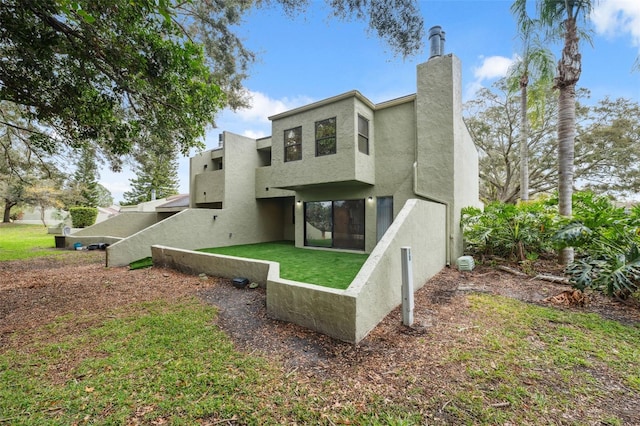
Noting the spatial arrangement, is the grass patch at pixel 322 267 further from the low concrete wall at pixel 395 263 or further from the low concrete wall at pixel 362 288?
the low concrete wall at pixel 395 263

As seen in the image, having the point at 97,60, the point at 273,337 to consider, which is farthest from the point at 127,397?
the point at 97,60

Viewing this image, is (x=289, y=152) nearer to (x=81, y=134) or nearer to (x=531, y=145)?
(x=81, y=134)

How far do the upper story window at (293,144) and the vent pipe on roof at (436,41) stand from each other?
17.3 ft

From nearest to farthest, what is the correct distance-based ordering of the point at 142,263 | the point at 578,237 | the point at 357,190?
the point at 578,237, the point at 142,263, the point at 357,190

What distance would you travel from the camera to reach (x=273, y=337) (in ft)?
13.6

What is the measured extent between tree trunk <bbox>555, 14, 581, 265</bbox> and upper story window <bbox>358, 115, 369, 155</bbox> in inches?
224

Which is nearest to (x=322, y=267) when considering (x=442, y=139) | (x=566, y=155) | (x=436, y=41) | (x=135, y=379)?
(x=135, y=379)

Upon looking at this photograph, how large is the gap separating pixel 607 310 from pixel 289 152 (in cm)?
994

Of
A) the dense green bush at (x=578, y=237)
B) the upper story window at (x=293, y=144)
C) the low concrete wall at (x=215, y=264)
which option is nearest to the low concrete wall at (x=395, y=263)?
the dense green bush at (x=578, y=237)

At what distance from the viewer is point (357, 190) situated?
10359 mm

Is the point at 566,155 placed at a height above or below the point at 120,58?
below

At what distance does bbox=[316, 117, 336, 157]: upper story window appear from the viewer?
31.4 ft

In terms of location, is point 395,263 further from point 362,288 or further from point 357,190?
point 357,190

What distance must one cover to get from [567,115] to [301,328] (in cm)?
927
